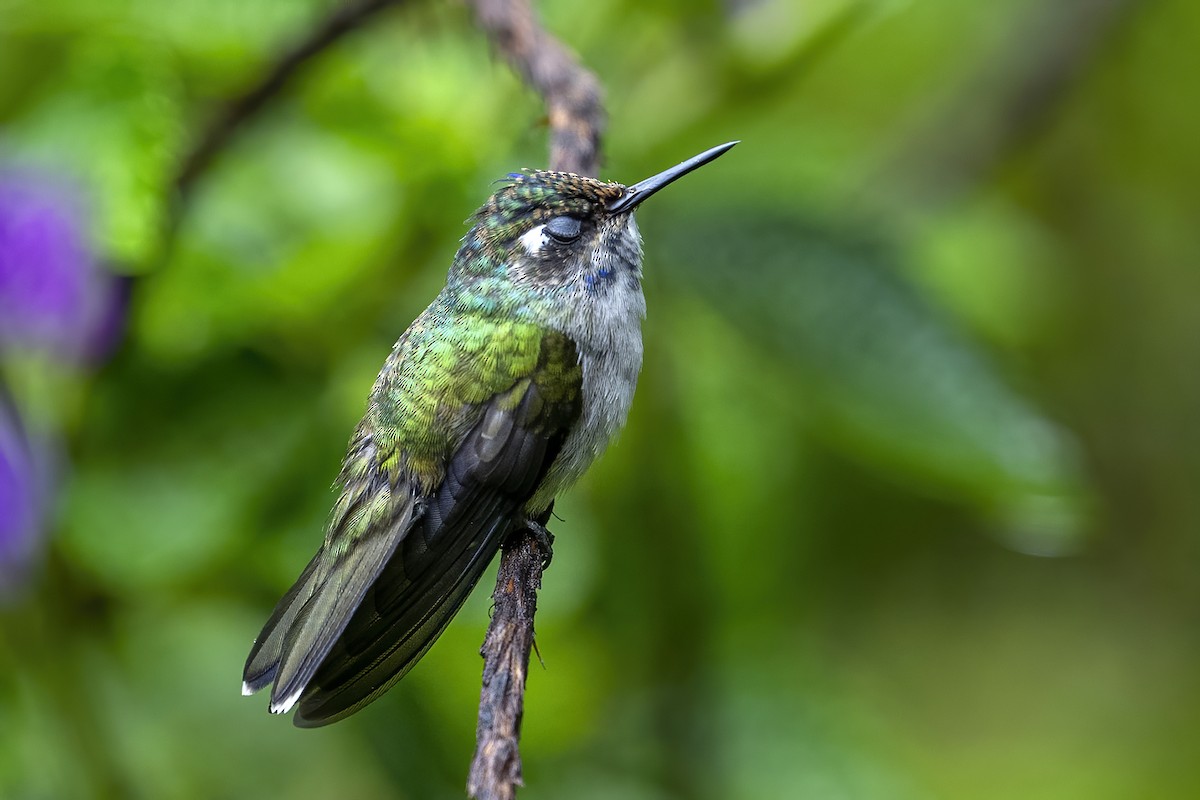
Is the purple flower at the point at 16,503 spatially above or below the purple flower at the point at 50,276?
below

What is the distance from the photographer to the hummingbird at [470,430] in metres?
1.92

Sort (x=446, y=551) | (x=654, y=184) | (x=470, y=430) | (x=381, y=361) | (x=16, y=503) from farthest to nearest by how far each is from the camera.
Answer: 1. (x=381, y=361)
2. (x=654, y=184)
3. (x=16, y=503)
4. (x=470, y=430)
5. (x=446, y=551)

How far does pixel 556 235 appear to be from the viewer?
8.18ft

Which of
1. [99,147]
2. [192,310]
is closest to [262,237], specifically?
[192,310]

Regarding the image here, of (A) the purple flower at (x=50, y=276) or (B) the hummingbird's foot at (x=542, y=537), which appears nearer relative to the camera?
(B) the hummingbird's foot at (x=542, y=537)

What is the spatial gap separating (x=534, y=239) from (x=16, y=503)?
1087mm

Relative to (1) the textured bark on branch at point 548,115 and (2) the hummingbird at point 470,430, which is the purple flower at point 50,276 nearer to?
(2) the hummingbird at point 470,430

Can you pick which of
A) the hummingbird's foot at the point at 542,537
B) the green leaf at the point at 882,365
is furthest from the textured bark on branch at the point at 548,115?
the green leaf at the point at 882,365

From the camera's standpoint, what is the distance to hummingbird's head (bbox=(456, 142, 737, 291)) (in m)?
2.44

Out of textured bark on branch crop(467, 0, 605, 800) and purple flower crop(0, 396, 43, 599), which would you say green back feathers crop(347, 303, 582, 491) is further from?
purple flower crop(0, 396, 43, 599)

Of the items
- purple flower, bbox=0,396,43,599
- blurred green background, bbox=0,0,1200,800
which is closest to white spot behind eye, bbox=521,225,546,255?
blurred green background, bbox=0,0,1200,800

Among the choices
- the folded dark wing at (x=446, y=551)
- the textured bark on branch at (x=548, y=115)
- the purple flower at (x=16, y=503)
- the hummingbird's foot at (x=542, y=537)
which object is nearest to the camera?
the textured bark on branch at (x=548, y=115)

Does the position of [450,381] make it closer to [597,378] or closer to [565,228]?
[597,378]

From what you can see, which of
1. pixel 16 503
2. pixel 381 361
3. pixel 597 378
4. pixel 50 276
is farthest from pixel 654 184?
pixel 16 503
